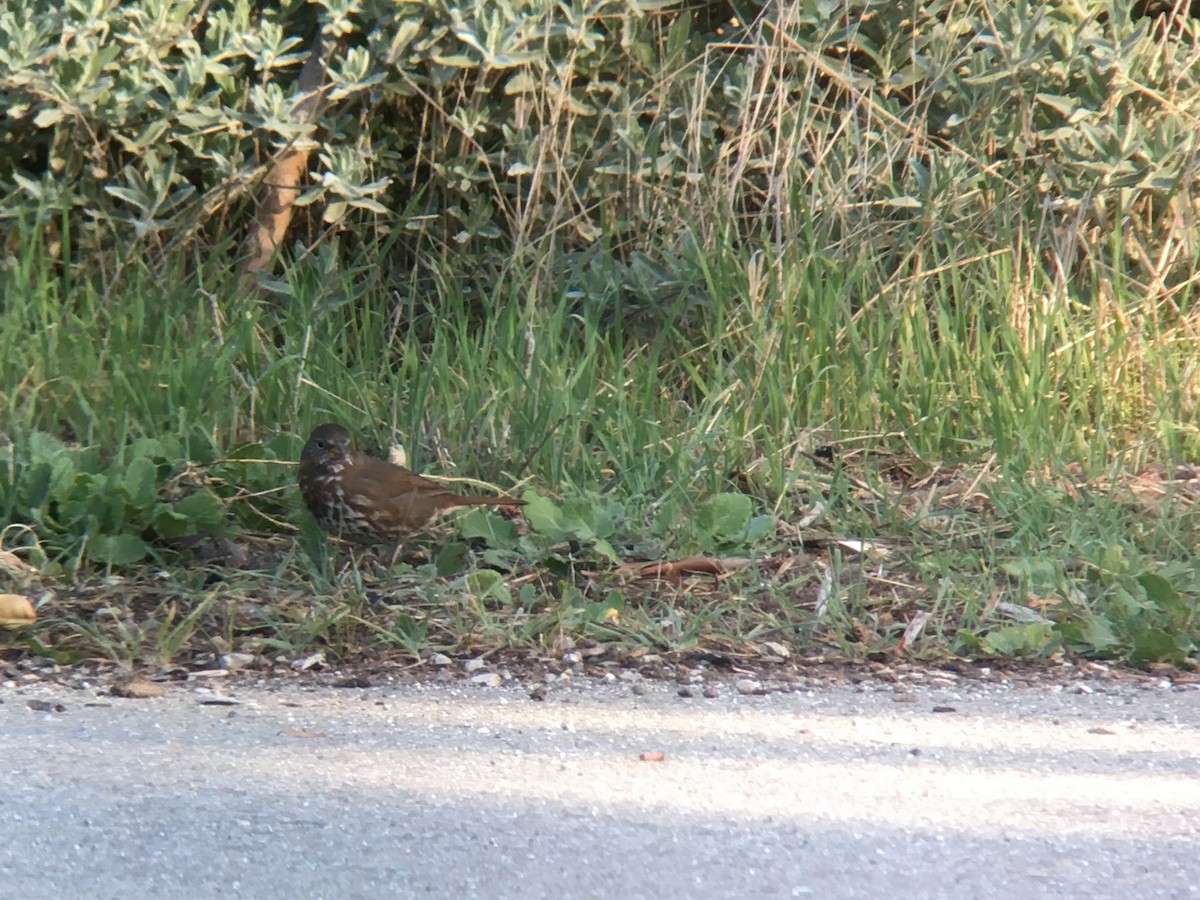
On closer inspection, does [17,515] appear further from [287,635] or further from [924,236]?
[924,236]

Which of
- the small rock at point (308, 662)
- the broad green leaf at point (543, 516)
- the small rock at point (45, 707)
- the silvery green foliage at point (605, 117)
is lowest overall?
the small rock at point (308, 662)

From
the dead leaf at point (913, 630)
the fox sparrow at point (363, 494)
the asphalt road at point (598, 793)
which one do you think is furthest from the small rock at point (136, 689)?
the dead leaf at point (913, 630)

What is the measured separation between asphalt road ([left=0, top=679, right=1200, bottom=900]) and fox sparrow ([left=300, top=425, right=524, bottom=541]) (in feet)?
2.47

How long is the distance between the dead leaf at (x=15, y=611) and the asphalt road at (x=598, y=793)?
0.27 m

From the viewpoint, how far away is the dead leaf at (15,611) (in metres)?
3.66

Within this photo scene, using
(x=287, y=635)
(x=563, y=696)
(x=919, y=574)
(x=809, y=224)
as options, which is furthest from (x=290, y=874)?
(x=809, y=224)

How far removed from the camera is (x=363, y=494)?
13.4ft

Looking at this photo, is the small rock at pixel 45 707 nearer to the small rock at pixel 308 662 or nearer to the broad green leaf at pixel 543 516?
the small rock at pixel 308 662

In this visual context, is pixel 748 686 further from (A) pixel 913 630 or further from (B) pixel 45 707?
(B) pixel 45 707

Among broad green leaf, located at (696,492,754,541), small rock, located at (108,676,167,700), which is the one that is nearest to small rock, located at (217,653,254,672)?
small rock, located at (108,676,167,700)

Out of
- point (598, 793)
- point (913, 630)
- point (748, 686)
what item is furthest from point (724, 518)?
point (598, 793)

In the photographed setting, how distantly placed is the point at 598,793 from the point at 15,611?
1.59 meters

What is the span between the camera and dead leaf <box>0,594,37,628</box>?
366cm

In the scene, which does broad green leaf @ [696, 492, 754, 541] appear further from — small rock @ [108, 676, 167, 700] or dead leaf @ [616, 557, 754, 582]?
small rock @ [108, 676, 167, 700]
